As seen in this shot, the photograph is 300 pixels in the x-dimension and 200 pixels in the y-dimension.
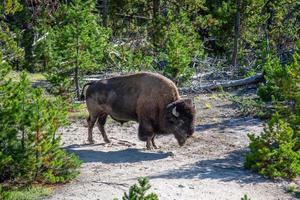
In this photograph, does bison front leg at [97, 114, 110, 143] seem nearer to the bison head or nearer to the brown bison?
the brown bison

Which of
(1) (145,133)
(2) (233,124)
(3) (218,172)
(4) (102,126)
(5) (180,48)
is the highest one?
(5) (180,48)

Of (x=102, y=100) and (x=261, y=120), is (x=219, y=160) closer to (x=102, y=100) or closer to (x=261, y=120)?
(x=102, y=100)

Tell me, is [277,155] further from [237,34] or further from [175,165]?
[237,34]

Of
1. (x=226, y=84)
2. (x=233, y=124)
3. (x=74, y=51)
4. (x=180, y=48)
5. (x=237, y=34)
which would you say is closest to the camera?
(x=233, y=124)

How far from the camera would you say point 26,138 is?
10258 mm

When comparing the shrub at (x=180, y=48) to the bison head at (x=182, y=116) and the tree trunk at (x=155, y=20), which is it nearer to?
the tree trunk at (x=155, y=20)

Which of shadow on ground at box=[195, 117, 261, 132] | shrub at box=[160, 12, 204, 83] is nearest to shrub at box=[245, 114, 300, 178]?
shadow on ground at box=[195, 117, 261, 132]

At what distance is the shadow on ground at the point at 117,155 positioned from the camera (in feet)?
39.5

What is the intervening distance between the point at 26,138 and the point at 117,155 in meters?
2.62

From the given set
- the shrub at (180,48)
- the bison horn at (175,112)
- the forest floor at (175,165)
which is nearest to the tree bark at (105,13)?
the shrub at (180,48)

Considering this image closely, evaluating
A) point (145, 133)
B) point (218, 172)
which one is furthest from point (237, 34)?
point (218, 172)

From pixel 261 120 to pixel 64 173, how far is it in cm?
692

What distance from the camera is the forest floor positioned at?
10.2 meters

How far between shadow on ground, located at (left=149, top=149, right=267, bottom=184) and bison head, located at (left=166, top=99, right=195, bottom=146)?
2.43ft
